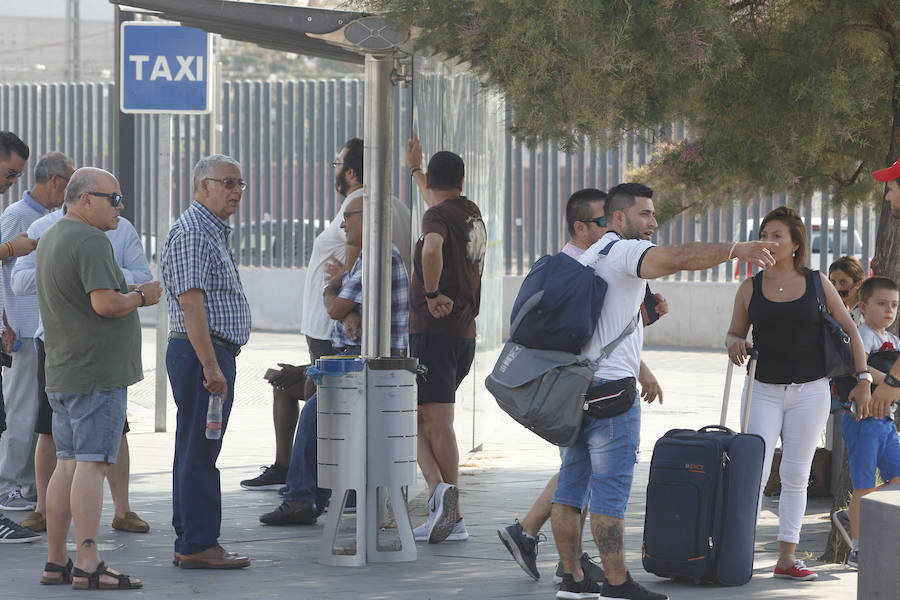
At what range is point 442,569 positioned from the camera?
21.8 ft

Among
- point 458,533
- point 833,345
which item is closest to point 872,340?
point 833,345

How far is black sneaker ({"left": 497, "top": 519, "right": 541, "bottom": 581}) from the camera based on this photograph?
21.0 ft

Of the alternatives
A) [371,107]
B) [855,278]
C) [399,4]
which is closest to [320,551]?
[371,107]

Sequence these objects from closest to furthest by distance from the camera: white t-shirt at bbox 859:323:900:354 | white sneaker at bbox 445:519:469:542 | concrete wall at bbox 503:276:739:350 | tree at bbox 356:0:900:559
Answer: tree at bbox 356:0:900:559
white t-shirt at bbox 859:323:900:354
white sneaker at bbox 445:519:469:542
concrete wall at bbox 503:276:739:350

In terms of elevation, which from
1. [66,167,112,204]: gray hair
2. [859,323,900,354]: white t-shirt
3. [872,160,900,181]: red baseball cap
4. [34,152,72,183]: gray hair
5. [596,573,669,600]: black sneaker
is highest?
[34,152,72,183]: gray hair

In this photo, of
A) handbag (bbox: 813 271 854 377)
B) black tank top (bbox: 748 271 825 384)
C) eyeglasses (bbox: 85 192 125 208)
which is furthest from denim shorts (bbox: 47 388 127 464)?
handbag (bbox: 813 271 854 377)

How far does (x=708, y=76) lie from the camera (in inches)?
240

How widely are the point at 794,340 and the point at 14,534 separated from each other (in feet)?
12.9

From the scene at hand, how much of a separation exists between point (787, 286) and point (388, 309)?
1912mm

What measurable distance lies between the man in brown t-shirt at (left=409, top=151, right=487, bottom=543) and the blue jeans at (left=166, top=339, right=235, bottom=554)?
1.25 m

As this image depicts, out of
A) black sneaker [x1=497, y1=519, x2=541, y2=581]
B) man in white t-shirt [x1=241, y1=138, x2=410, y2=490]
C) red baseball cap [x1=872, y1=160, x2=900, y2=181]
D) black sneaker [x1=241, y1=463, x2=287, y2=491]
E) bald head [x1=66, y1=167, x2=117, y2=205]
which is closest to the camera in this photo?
red baseball cap [x1=872, y1=160, x2=900, y2=181]

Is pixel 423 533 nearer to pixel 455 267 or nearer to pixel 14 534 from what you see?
pixel 455 267

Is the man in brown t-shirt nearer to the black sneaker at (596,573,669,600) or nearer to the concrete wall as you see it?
the black sneaker at (596,573,669,600)

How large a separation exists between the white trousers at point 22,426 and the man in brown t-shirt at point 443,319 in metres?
2.27
